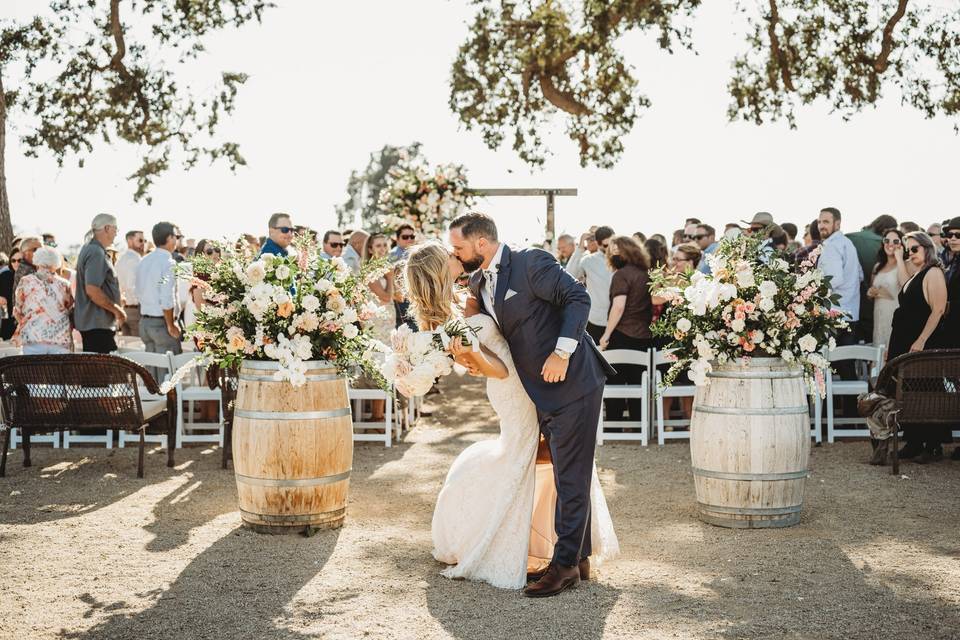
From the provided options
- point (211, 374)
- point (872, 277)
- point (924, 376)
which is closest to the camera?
point (924, 376)

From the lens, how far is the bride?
5.44 m

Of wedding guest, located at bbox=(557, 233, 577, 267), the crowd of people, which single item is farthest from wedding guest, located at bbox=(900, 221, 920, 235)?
wedding guest, located at bbox=(557, 233, 577, 267)

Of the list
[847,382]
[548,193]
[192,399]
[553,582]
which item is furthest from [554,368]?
[548,193]

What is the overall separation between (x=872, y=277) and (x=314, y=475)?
7437 millimetres

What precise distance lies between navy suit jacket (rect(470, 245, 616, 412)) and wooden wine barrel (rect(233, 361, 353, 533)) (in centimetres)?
161

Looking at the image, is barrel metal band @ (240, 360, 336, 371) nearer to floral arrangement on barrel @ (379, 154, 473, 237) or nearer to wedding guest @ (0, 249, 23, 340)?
wedding guest @ (0, 249, 23, 340)

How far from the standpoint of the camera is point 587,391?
553cm

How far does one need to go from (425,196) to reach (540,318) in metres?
9.44

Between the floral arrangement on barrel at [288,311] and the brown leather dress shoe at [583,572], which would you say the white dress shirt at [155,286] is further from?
the brown leather dress shoe at [583,572]

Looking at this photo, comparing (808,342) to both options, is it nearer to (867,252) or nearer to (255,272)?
(255,272)

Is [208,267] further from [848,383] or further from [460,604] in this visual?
[848,383]

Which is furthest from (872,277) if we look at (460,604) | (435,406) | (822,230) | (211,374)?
(460,604)

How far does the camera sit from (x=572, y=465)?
553cm

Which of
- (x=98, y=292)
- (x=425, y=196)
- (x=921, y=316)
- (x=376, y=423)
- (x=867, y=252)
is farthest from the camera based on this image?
(x=425, y=196)
